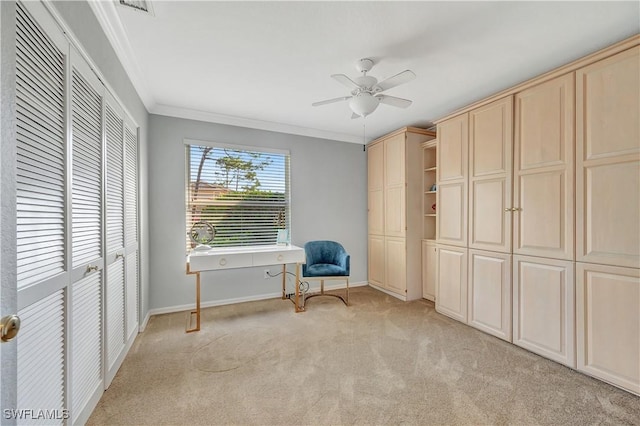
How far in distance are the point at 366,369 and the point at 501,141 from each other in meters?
2.41

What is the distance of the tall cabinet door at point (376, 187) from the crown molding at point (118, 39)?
3097 mm

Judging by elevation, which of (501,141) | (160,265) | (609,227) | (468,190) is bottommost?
(160,265)

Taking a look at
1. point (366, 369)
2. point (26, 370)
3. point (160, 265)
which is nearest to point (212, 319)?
point (160, 265)

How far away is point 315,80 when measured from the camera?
2613mm

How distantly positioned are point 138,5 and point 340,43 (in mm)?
1316

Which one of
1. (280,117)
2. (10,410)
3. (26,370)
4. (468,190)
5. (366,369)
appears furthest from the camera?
(280,117)

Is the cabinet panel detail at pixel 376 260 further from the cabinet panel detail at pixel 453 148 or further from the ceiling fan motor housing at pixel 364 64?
the ceiling fan motor housing at pixel 364 64

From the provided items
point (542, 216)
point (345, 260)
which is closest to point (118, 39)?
point (345, 260)

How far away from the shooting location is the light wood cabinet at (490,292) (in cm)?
262

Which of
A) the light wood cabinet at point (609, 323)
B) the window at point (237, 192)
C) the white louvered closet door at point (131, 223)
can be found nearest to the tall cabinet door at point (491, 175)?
the light wood cabinet at point (609, 323)

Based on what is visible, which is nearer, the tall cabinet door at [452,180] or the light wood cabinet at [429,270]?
the tall cabinet door at [452,180]

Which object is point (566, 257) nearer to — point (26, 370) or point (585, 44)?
point (585, 44)

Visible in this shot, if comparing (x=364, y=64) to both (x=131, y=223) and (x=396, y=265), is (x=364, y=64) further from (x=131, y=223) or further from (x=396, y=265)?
(x=396, y=265)

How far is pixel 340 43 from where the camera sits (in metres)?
2.06
